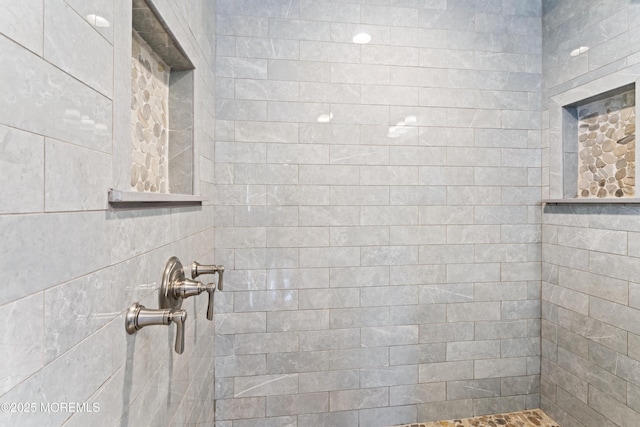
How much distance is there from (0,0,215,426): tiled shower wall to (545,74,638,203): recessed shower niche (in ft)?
6.54

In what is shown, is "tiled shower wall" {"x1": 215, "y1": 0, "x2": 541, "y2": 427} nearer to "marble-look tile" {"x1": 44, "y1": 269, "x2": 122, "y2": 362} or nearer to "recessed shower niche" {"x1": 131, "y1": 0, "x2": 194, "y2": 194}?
"recessed shower niche" {"x1": 131, "y1": 0, "x2": 194, "y2": 194}

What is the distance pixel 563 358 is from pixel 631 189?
3.27 feet

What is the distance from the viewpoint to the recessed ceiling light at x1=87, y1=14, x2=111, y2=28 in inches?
23.1

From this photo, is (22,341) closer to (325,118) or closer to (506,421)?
(325,118)

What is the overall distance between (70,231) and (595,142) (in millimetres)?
2287

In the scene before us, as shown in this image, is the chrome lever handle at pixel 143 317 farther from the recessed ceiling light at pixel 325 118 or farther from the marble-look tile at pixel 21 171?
the recessed ceiling light at pixel 325 118

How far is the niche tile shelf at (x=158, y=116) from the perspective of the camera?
91cm

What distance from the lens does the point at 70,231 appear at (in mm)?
527

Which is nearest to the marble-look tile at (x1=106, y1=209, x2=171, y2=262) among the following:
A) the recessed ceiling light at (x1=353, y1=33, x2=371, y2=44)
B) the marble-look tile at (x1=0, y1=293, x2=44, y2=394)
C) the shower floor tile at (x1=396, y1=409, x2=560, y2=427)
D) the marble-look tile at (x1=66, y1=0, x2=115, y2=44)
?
the marble-look tile at (x1=0, y1=293, x2=44, y2=394)

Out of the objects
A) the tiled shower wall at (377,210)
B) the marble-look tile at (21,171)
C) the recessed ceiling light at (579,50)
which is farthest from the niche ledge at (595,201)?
the marble-look tile at (21,171)

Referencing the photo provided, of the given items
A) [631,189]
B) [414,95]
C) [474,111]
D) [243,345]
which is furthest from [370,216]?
[631,189]

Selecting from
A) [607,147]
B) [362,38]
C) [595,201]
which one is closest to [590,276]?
[595,201]

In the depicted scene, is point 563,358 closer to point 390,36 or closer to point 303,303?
point 303,303

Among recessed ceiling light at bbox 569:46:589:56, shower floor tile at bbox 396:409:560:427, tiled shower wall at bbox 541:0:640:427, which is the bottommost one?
shower floor tile at bbox 396:409:560:427
